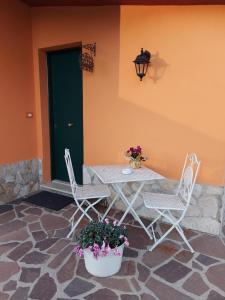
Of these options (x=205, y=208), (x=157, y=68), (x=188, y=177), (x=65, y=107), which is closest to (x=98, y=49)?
(x=157, y=68)

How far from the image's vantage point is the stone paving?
6.42ft

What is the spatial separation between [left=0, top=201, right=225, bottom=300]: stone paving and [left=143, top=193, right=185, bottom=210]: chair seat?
465mm

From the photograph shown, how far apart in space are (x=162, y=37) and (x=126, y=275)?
8.59ft

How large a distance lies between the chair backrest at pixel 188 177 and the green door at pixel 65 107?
1.83 meters

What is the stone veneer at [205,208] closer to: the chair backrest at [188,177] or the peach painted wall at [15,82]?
the chair backrest at [188,177]

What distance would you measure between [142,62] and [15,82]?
2.05 m

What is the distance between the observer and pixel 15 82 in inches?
148

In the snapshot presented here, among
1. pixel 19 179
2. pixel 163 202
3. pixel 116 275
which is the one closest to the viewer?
pixel 116 275

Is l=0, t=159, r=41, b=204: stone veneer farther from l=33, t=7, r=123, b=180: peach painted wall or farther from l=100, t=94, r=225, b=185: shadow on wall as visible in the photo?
l=100, t=94, r=225, b=185: shadow on wall

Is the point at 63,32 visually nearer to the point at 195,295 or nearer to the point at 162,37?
the point at 162,37

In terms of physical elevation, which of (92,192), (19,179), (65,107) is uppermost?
(65,107)

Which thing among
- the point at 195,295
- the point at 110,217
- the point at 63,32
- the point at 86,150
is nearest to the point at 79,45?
the point at 63,32

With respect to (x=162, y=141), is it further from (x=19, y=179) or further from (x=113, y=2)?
(x=19, y=179)

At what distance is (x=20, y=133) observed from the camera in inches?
155
